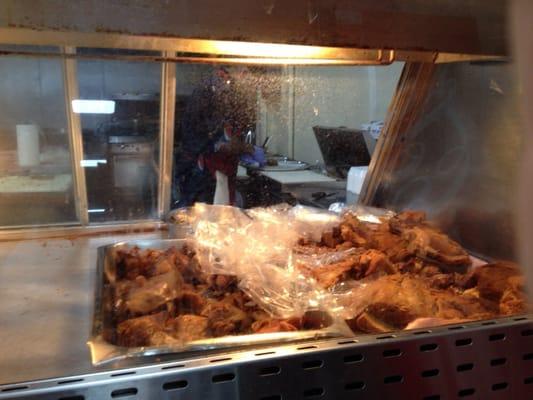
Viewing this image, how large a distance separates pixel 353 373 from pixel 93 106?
1560 mm

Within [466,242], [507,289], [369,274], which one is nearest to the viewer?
[507,289]

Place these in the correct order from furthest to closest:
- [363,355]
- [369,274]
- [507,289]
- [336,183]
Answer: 1. [336,183]
2. [369,274]
3. [507,289]
4. [363,355]

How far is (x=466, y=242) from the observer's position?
1.52 m

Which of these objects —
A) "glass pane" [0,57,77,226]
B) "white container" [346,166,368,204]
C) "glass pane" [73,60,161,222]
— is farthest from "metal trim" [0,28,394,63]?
"glass pane" [0,57,77,226]

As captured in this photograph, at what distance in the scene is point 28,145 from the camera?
1.89 metres

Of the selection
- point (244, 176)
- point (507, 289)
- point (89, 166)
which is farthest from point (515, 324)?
point (89, 166)

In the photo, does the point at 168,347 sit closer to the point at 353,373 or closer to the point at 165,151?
the point at 353,373

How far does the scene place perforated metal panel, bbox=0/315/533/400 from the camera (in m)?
0.61

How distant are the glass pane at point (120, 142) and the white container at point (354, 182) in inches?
32.0

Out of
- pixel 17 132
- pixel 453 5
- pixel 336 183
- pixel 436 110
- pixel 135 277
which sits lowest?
pixel 135 277

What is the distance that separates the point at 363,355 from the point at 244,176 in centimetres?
119

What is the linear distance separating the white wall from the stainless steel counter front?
27.5 inches

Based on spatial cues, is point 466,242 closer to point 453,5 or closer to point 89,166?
point 453,5

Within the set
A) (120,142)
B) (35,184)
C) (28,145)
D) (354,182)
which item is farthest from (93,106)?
(354,182)
